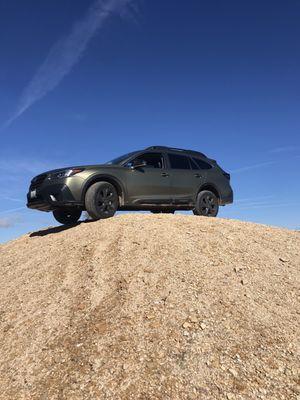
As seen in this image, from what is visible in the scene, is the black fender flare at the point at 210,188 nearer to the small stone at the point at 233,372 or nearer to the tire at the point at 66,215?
the tire at the point at 66,215

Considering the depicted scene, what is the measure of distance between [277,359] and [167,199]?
6.45 meters

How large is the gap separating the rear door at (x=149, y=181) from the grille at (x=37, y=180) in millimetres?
2114

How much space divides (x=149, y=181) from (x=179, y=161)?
1526 mm

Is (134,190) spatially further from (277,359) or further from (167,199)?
(277,359)

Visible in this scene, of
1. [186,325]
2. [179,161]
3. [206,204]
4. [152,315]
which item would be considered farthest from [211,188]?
[186,325]

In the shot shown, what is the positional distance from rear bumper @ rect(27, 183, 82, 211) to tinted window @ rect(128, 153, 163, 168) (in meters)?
2.37

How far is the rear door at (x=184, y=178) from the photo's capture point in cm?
1186

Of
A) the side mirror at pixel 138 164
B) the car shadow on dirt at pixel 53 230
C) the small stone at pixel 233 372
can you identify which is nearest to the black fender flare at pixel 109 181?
the side mirror at pixel 138 164

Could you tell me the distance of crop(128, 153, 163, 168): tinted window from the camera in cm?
1155

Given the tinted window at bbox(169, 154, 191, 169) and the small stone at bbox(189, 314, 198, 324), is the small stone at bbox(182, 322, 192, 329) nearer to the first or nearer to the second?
the small stone at bbox(189, 314, 198, 324)

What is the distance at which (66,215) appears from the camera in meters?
12.1

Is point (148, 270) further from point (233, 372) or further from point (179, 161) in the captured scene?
point (179, 161)

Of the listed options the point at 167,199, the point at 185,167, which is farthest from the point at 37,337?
the point at 185,167

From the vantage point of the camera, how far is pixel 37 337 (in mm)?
6656
